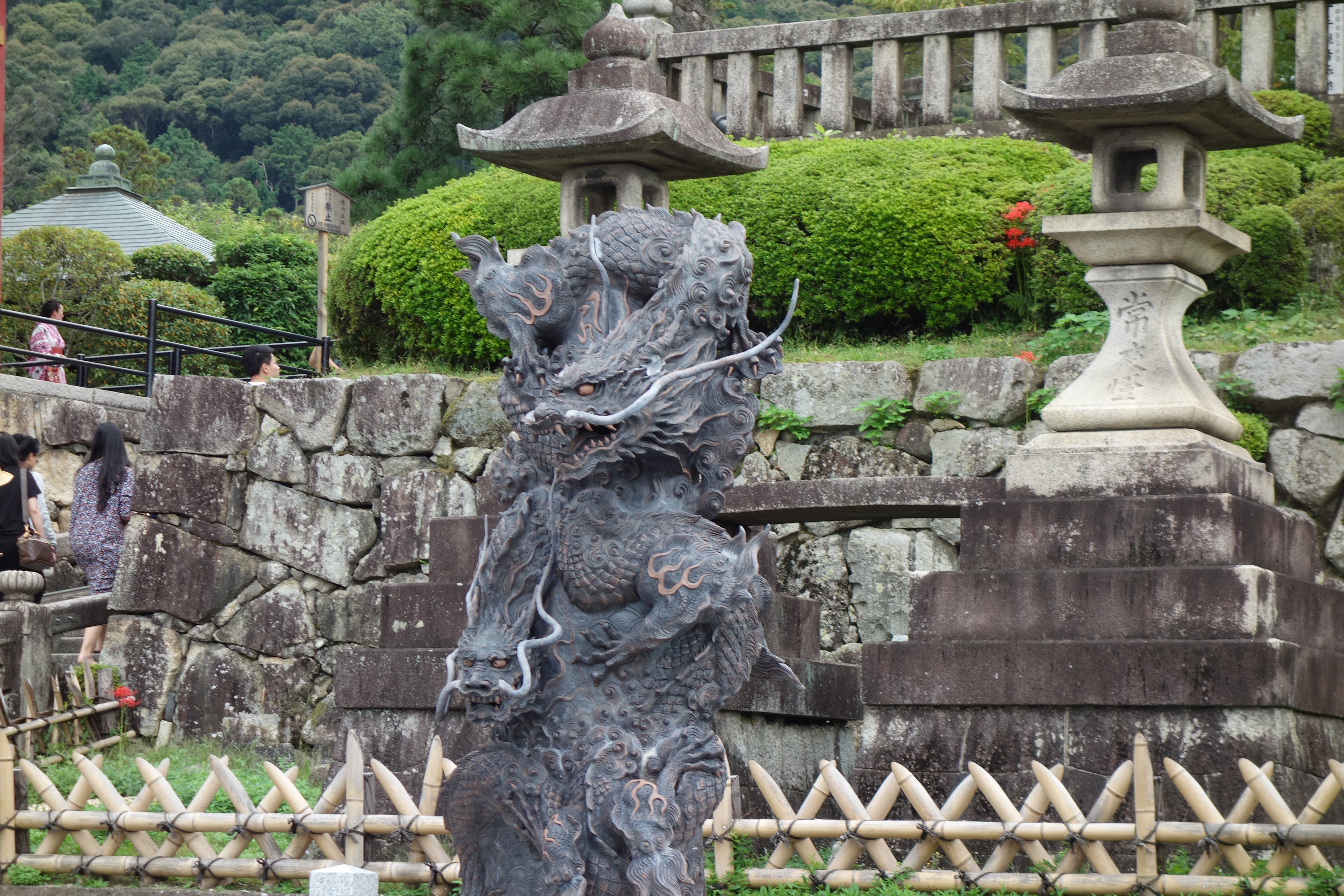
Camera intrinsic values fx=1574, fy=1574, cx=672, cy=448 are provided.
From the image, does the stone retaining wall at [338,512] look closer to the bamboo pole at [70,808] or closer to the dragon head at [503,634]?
the bamboo pole at [70,808]

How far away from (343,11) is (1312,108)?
93.8ft

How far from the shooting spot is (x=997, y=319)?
10.1 metres

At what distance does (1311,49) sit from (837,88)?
327 centimetres

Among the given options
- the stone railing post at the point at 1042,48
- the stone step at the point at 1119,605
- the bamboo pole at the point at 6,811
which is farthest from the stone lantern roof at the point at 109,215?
the stone step at the point at 1119,605

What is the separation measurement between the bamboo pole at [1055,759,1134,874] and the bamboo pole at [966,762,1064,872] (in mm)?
106

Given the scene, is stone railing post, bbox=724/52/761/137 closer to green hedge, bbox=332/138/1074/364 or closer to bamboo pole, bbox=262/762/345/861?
green hedge, bbox=332/138/1074/364

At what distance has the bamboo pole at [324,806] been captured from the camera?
579 centimetres

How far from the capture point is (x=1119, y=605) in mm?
6074

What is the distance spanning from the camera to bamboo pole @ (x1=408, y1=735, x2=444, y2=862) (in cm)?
584

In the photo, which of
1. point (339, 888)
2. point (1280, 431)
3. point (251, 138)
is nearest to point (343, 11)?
point (251, 138)

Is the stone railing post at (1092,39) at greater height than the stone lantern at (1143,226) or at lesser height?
greater

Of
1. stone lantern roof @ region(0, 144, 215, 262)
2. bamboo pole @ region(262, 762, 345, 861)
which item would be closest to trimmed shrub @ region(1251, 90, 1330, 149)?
bamboo pole @ region(262, 762, 345, 861)

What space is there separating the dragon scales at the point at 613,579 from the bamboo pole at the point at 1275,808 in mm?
2052

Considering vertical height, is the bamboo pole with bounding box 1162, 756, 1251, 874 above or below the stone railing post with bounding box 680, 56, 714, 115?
below
